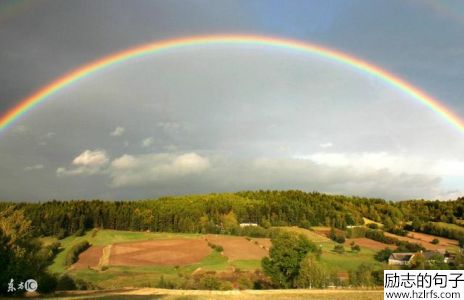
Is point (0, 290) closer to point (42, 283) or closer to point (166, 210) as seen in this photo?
point (42, 283)

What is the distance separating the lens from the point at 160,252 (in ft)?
448

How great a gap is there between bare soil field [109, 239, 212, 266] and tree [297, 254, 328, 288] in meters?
47.0

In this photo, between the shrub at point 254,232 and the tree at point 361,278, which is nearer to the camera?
the tree at point 361,278

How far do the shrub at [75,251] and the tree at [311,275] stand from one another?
69.2m

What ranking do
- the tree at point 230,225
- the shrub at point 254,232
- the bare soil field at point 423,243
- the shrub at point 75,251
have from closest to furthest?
the shrub at point 75,251 → the bare soil field at point 423,243 → the shrub at point 254,232 → the tree at point 230,225

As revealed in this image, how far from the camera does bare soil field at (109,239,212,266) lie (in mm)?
124938

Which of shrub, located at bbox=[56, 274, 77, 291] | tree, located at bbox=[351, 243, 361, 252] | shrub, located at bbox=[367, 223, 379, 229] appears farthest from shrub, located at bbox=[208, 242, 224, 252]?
shrub, located at bbox=[367, 223, 379, 229]

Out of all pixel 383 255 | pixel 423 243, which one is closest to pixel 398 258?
pixel 383 255

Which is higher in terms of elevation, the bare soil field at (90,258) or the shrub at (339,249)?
the shrub at (339,249)

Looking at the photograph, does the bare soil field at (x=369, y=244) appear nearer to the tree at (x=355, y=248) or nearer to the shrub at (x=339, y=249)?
the tree at (x=355, y=248)

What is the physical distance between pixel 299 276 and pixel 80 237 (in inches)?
4203

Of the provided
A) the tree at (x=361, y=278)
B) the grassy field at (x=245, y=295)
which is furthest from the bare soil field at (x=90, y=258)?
the grassy field at (x=245, y=295)

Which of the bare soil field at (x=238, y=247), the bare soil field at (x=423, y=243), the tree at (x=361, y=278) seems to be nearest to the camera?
the tree at (x=361, y=278)

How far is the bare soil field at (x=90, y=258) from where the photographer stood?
122519 mm
